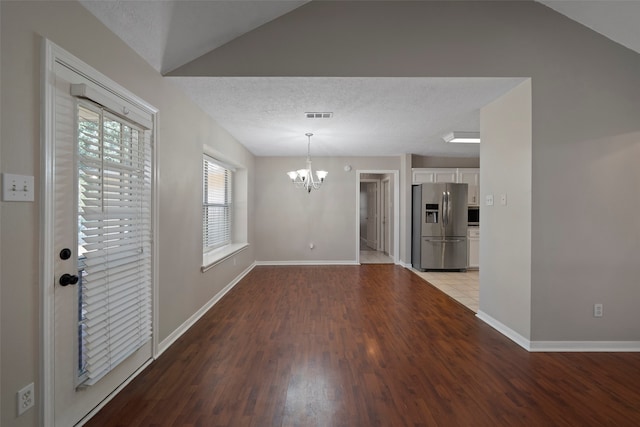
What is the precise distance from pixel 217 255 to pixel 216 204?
2.67 ft

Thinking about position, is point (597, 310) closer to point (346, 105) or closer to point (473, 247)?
point (346, 105)

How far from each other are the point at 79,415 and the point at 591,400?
3.15 metres

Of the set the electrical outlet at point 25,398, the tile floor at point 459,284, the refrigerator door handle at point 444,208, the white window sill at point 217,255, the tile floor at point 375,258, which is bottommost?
the tile floor at point 459,284

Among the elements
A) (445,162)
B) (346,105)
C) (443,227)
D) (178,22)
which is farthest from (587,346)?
(445,162)

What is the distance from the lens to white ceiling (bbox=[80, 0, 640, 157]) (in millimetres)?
2240

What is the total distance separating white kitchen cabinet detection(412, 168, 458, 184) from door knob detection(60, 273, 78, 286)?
588 centimetres

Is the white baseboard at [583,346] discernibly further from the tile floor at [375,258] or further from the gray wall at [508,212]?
the tile floor at [375,258]

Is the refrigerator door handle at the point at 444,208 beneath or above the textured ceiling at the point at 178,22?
beneath

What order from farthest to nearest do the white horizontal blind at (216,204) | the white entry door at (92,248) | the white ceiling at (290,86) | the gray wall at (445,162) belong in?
the gray wall at (445,162), the white horizontal blind at (216,204), the white ceiling at (290,86), the white entry door at (92,248)

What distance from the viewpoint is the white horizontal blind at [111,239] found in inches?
70.6

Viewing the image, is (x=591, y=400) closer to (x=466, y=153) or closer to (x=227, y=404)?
(x=227, y=404)

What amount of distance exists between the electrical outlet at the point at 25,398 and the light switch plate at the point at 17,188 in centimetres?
89

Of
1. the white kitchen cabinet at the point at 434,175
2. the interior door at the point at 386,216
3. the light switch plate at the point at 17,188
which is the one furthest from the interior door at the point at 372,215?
the light switch plate at the point at 17,188

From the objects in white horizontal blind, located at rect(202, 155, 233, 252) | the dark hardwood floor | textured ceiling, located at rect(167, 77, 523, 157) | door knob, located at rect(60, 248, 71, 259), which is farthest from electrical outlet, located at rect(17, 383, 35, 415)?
white horizontal blind, located at rect(202, 155, 233, 252)
